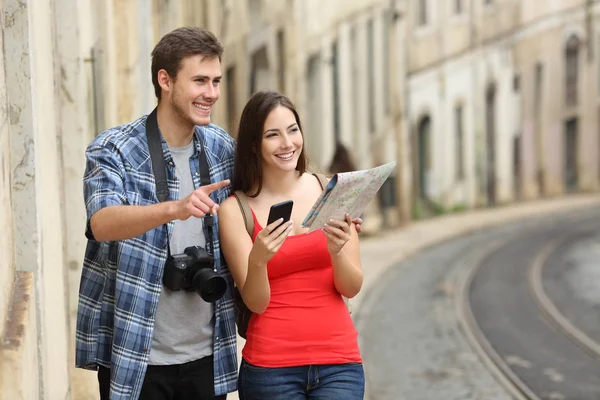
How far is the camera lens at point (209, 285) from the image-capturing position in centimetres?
344

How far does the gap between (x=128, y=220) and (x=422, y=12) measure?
2219 cm

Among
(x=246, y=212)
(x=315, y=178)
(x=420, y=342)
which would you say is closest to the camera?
(x=246, y=212)

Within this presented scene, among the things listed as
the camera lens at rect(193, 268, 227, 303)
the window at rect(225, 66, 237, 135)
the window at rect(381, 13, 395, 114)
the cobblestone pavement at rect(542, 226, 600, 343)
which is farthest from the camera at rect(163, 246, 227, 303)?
the window at rect(381, 13, 395, 114)

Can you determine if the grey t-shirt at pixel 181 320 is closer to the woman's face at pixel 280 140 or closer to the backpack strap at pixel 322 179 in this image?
the woman's face at pixel 280 140

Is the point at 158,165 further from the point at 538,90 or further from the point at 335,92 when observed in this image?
the point at 538,90

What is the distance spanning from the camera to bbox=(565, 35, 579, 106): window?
30812 millimetres

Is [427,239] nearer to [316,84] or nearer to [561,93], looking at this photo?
[316,84]

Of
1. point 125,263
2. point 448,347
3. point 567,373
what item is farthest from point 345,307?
point 448,347

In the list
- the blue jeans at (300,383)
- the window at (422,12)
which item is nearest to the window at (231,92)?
the window at (422,12)

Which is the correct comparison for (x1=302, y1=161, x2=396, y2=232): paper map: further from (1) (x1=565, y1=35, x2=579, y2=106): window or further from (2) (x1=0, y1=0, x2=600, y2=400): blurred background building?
(1) (x1=565, y1=35, x2=579, y2=106): window

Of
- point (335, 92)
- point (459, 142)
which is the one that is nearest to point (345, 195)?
point (335, 92)

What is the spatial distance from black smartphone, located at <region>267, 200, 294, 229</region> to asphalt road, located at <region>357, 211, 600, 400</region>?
542 cm

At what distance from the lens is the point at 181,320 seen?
3.57m

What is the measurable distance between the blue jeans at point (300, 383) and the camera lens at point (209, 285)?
341 mm
